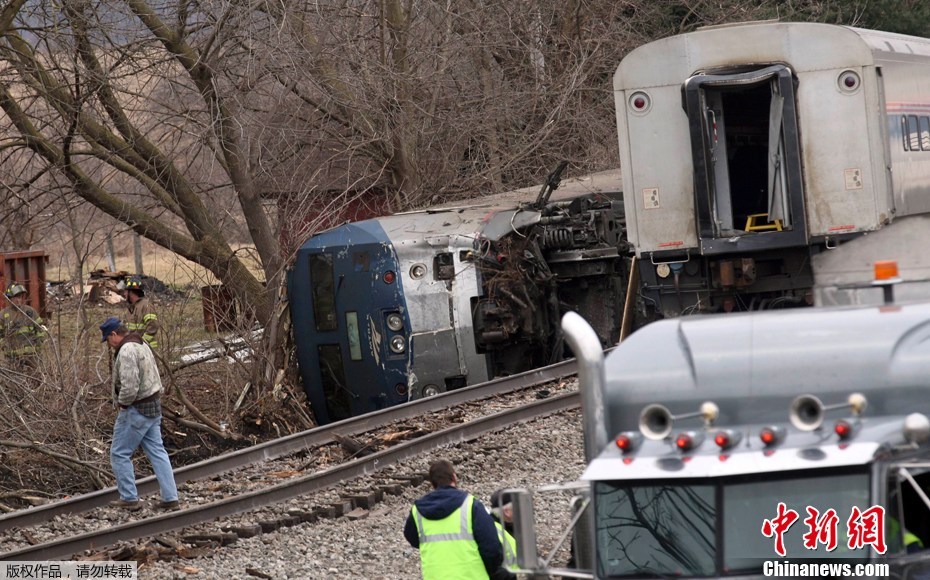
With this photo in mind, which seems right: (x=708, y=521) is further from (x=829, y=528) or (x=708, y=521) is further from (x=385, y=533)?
(x=385, y=533)

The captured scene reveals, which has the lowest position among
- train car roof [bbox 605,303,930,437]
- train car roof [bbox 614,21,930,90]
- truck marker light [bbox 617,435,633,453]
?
truck marker light [bbox 617,435,633,453]

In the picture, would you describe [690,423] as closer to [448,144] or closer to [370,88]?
[370,88]

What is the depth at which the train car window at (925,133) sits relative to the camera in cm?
1363

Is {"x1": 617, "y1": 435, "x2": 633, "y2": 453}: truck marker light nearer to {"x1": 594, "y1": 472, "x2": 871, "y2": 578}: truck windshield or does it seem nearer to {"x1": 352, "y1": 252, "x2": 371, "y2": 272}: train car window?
{"x1": 594, "y1": 472, "x2": 871, "y2": 578}: truck windshield

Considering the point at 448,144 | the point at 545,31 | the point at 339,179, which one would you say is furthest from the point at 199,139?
the point at 545,31

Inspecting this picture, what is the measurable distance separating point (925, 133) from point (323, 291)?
280 inches

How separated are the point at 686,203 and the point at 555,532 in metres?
5.55

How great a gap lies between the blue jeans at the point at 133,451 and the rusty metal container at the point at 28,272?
699 centimetres

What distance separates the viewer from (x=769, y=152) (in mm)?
12477

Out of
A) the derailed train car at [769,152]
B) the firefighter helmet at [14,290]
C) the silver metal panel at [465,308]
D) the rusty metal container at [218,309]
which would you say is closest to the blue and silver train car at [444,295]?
the silver metal panel at [465,308]

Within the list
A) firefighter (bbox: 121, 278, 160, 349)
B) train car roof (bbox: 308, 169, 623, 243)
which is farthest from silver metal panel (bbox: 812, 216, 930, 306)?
firefighter (bbox: 121, 278, 160, 349)

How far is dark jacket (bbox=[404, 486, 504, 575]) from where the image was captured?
216 inches

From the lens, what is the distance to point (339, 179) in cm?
1906

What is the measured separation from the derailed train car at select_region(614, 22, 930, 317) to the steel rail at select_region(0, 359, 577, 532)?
5.38 ft
